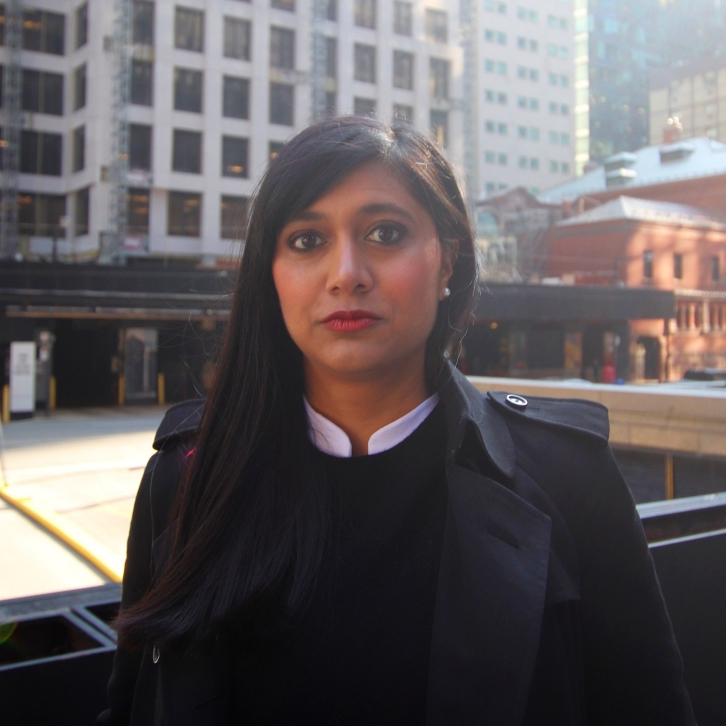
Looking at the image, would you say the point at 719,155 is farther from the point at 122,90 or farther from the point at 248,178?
the point at 122,90

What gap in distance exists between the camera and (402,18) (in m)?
43.2

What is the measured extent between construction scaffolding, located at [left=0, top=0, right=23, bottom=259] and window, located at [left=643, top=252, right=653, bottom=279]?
103 feet

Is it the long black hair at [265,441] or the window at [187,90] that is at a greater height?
the window at [187,90]

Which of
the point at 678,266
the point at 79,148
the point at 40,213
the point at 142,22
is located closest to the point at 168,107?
the point at 142,22

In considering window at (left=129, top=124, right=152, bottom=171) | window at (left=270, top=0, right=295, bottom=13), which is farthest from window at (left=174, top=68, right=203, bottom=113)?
window at (left=270, top=0, right=295, bottom=13)

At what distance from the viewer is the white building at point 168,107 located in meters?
36.6

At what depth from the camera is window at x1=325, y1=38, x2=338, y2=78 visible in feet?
137

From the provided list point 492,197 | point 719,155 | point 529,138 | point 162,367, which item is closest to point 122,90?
point 162,367

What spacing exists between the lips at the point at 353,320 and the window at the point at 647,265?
144 ft

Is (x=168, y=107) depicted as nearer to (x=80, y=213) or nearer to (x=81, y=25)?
(x=81, y=25)

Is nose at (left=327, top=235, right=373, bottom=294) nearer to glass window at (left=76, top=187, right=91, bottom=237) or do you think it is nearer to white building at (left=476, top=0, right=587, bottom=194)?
glass window at (left=76, top=187, right=91, bottom=237)

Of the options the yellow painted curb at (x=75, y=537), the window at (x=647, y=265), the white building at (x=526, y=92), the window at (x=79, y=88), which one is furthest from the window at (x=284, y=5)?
the white building at (x=526, y=92)

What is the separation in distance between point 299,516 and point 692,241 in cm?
4744

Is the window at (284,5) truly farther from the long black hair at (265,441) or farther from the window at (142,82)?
the long black hair at (265,441)
